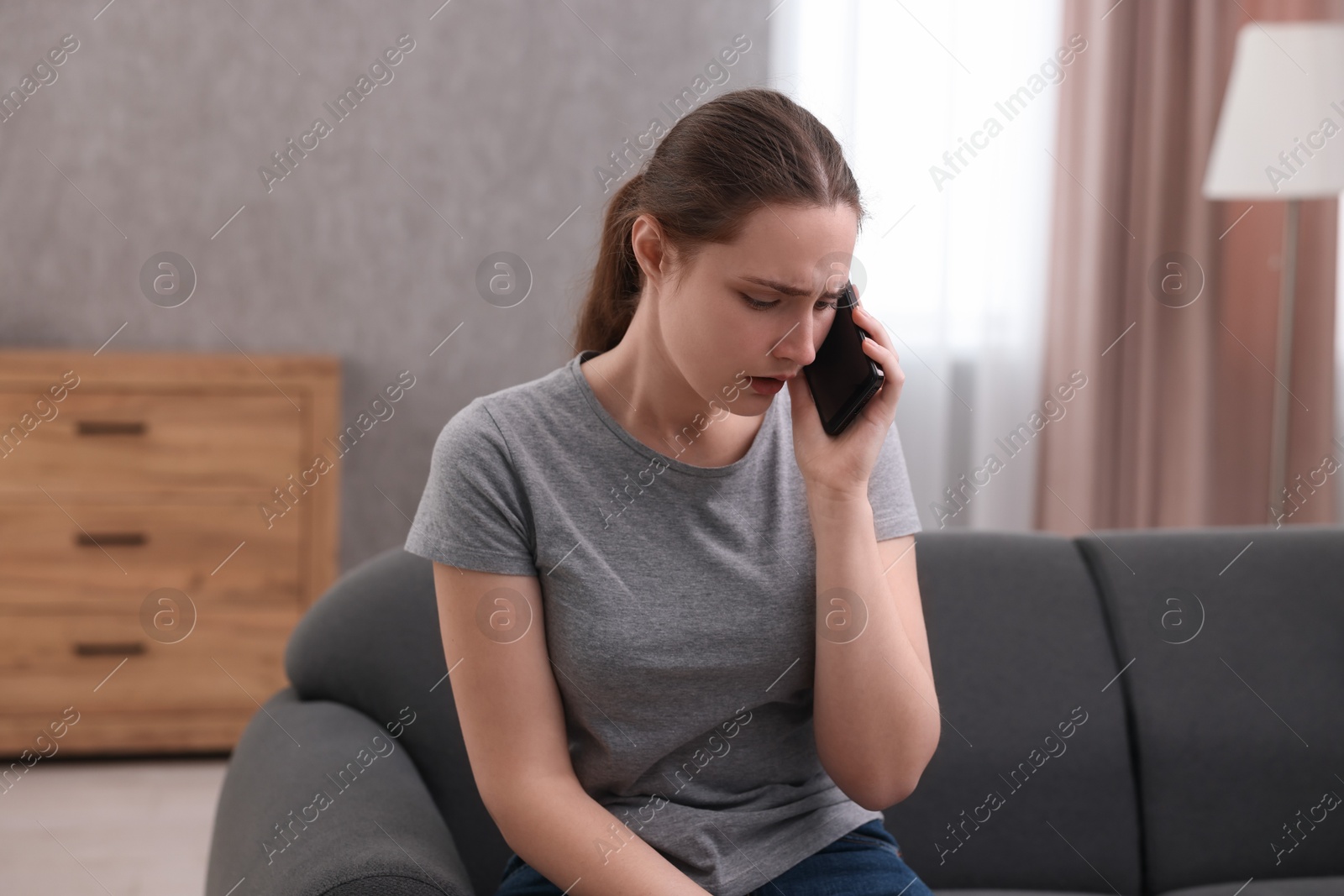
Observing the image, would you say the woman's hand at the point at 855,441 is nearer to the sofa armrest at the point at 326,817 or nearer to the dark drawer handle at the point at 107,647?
the sofa armrest at the point at 326,817

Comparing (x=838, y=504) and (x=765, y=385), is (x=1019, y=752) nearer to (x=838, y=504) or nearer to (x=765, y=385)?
(x=838, y=504)

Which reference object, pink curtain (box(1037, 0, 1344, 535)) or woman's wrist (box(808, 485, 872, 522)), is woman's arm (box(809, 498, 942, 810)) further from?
pink curtain (box(1037, 0, 1344, 535))

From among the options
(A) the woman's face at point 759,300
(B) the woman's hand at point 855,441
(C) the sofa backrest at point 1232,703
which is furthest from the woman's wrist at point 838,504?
(C) the sofa backrest at point 1232,703

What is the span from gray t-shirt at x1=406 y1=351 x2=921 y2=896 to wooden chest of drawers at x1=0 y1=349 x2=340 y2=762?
5.56 feet

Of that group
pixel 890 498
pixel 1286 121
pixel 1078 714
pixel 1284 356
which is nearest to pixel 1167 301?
pixel 1284 356

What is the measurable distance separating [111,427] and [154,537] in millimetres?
275

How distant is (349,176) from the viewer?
3037 millimetres

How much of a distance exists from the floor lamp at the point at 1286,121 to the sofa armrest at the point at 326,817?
2.41 metres

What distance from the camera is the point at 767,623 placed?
1124 mm

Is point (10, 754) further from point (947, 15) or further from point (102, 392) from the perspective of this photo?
point (947, 15)

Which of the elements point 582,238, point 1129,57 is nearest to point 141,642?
point 582,238

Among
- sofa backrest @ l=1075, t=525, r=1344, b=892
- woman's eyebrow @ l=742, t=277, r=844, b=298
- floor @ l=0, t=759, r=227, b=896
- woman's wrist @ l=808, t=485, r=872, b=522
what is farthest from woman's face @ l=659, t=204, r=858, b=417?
floor @ l=0, t=759, r=227, b=896

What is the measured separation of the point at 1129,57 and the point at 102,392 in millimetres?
2767

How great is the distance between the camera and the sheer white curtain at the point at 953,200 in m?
3.03
